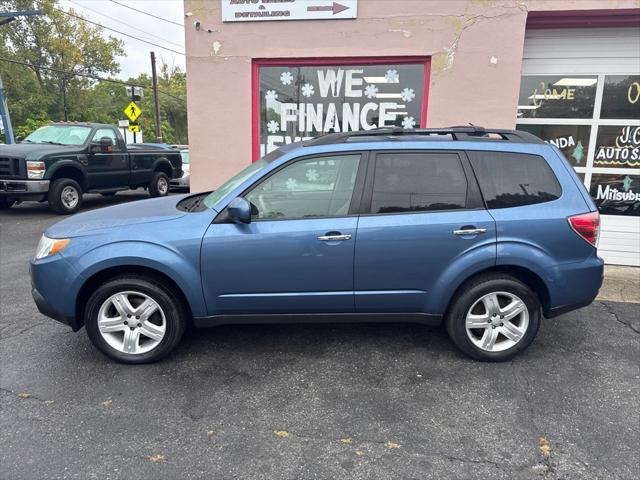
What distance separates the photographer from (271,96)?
7035mm

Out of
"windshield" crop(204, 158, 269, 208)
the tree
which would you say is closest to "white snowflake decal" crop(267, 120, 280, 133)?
"windshield" crop(204, 158, 269, 208)

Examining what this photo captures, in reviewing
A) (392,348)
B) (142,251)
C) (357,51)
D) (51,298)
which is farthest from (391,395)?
(357,51)

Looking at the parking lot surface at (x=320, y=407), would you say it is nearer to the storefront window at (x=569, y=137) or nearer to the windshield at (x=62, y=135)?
the storefront window at (x=569, y=137)

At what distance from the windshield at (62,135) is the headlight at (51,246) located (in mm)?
8320

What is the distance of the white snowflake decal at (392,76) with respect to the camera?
666 cm

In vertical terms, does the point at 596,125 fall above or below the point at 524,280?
above

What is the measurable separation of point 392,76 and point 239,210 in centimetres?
427

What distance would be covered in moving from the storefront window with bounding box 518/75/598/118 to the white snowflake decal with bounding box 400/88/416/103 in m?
1.52

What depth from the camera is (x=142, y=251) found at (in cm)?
340

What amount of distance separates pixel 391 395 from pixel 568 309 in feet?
5.29

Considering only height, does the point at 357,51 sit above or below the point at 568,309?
above

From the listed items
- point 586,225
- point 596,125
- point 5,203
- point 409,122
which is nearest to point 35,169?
point 5,203

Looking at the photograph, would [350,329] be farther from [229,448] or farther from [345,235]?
[229,448]

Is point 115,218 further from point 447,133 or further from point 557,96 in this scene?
point 557,96
